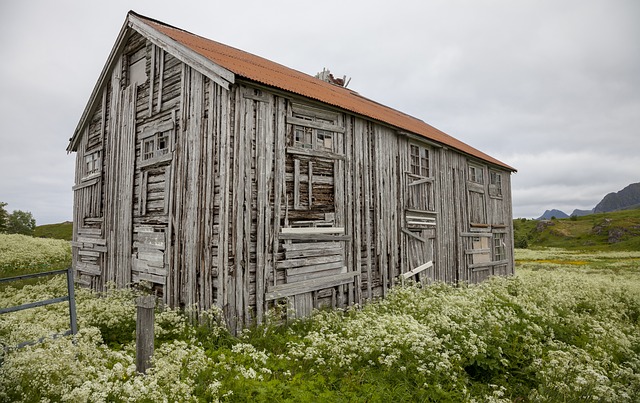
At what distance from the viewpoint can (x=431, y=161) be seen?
15523 millimetres

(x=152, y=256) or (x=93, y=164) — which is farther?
(x=93, y=164)

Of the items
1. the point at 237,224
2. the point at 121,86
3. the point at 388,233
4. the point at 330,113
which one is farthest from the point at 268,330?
the point at 121,86

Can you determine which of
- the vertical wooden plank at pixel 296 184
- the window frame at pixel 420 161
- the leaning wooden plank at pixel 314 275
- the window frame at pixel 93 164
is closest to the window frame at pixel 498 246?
the window frame at pixel 420 161

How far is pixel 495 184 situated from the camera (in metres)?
20.3

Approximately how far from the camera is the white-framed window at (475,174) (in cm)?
1814

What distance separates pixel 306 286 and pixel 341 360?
3.70m

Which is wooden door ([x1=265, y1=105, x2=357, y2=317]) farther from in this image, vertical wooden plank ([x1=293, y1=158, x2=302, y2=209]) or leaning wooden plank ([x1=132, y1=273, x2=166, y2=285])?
leaning wooden plank ([x1=132, y1=273, x2=166, y2=285])

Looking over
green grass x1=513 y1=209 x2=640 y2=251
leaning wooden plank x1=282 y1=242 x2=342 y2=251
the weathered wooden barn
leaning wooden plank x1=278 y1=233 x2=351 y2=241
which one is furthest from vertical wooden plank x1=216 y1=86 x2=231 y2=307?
green grass x1=513 y1=209 x2=640 y2=251

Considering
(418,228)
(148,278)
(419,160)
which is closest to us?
(148,278)

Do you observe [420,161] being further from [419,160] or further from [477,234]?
[477,234]

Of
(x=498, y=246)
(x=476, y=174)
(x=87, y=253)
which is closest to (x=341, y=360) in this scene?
(x=87, y=253)

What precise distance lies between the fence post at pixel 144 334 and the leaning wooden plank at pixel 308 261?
419 cm

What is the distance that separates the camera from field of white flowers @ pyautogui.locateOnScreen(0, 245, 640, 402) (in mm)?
4465

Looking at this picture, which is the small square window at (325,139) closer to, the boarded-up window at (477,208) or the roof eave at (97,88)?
the roof eave at (97,88)
